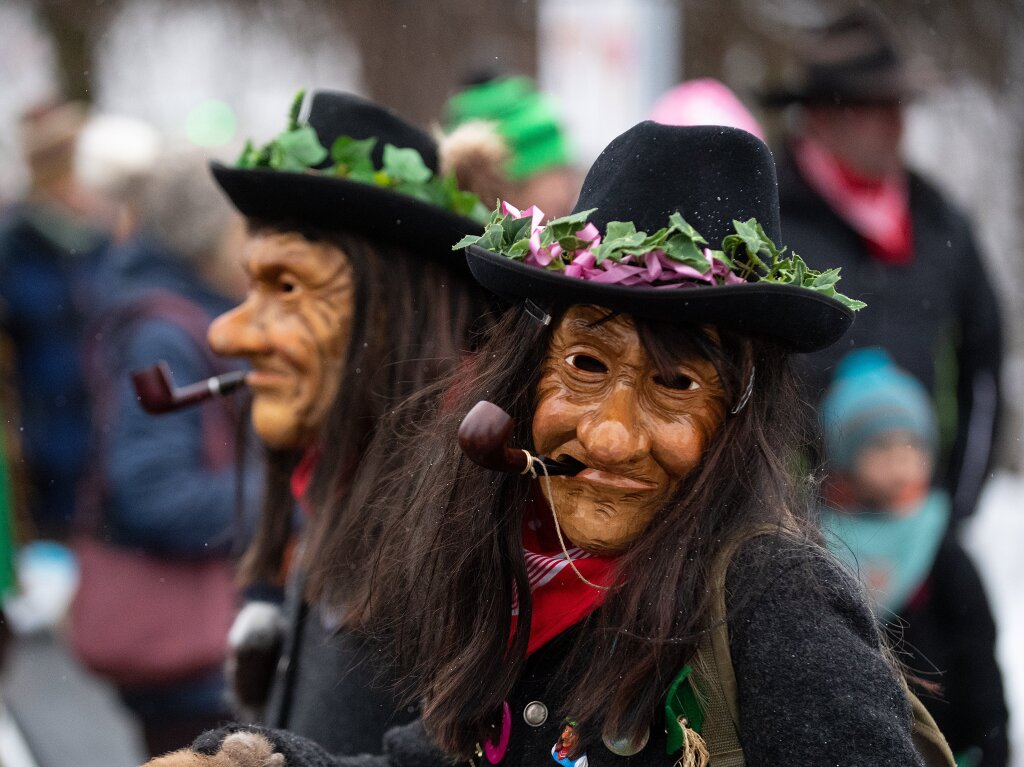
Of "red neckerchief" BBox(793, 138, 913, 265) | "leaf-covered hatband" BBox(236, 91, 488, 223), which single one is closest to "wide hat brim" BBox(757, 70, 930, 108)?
"red neckerchief" BBox(793, 138, 913, 265)

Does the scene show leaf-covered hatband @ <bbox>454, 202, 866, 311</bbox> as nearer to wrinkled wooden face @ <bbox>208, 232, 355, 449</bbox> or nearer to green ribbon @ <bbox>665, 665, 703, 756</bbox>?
green ribbon @ <bbox>665, 665, 703, 756</bbox>

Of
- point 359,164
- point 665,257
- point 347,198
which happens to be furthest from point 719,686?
point 359,164

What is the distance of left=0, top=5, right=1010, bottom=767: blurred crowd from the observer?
390 cm

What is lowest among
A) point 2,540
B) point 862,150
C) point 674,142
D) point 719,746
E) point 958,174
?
point 958,174

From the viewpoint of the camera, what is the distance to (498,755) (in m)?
2.08

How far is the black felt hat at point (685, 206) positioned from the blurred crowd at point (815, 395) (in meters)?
1.08

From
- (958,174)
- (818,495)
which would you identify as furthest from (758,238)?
(958,174)

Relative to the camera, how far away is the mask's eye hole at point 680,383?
6.33 feet

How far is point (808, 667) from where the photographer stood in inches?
70.2

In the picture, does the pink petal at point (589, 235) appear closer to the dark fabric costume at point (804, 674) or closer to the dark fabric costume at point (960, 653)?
the dark fabric costume at point (804, 674)

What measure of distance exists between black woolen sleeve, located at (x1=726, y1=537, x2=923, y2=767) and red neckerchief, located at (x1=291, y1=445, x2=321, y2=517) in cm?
116

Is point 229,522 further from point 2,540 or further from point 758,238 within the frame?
point 758,238

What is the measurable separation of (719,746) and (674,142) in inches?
34.8

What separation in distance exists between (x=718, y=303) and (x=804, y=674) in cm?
51
